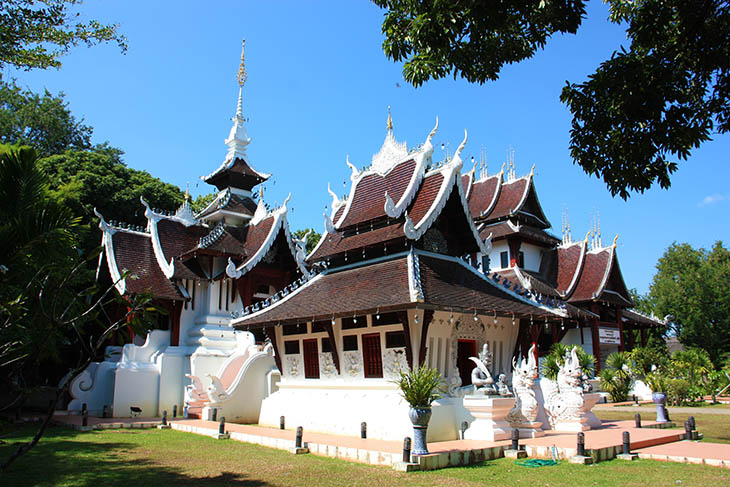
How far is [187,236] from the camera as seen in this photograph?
915 inches

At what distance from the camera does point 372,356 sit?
1415 cm

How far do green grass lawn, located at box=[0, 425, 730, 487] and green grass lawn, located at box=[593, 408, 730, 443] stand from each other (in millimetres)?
4699

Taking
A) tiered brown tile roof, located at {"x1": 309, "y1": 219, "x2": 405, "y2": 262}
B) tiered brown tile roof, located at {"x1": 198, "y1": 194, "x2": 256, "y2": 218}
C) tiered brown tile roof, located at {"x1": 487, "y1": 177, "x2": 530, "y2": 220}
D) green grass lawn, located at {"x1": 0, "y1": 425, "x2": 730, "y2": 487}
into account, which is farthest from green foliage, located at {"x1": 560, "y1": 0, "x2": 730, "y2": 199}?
tiered brown tile roof, located at {"x1": 487, "y1": 177, "x2": 530, "y2": 220}

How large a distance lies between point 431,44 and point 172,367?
16.1 metres

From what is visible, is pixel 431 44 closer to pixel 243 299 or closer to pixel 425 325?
pixel 425 325

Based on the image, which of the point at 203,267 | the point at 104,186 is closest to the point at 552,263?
the point at 203,267

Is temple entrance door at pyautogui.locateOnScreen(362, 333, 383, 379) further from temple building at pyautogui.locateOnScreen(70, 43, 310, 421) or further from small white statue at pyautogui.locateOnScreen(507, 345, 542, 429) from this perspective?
temple building at pyautogui.locateOnScreen(70, 43, 310, 421)

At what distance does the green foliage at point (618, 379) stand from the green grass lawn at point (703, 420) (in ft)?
11.7

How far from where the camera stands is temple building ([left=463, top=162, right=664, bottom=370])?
28953 mm

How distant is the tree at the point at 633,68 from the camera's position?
6.69 metres

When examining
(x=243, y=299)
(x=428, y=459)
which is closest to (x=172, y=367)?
(x=243, y=299)

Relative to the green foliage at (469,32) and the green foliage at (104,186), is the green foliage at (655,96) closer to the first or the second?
the green foliage at (469,32)

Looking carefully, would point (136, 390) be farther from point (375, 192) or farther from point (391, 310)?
point (391, 310)

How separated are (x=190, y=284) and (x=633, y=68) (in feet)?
60.0
